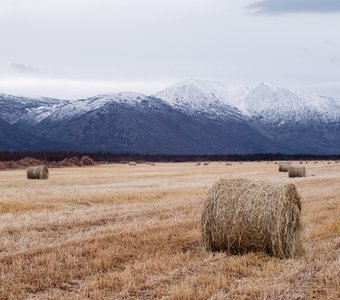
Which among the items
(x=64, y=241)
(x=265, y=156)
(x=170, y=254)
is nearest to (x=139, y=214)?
(x=64, y=241)

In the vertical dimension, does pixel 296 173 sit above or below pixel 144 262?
above

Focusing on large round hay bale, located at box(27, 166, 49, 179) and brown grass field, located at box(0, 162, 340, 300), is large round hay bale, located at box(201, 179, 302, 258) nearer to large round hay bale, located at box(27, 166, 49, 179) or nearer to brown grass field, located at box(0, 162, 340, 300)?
brown grass field, located at box(0, 162, 340, 300)

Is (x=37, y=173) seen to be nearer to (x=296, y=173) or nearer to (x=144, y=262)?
(x=296, y=173)

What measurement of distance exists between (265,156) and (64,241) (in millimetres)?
181385

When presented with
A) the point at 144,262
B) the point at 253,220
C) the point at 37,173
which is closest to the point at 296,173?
the point at 37,173

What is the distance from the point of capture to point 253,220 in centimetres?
1280

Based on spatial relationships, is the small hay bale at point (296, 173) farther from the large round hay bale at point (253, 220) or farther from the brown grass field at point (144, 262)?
the large round hay bale at point (253, 220)

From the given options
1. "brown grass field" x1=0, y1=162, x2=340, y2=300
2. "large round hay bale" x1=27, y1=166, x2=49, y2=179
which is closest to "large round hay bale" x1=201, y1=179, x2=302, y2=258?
"brown grass field" x1=0, y1=162, x2=340, y2=300

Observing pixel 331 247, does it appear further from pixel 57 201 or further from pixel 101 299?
pixel 57 201

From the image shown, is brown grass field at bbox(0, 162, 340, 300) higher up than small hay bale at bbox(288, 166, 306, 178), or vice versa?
small hay bale at bbox(288, 166, 306, 178)

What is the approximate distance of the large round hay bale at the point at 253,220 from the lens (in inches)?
501

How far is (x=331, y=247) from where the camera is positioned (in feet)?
43.3

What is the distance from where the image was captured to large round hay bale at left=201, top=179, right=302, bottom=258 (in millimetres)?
12727

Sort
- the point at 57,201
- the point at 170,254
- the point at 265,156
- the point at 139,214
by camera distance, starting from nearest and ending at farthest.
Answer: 1. the point at 170,254
2. the point at 139,214
3. the point at 57,201
4. the point at 265,156
